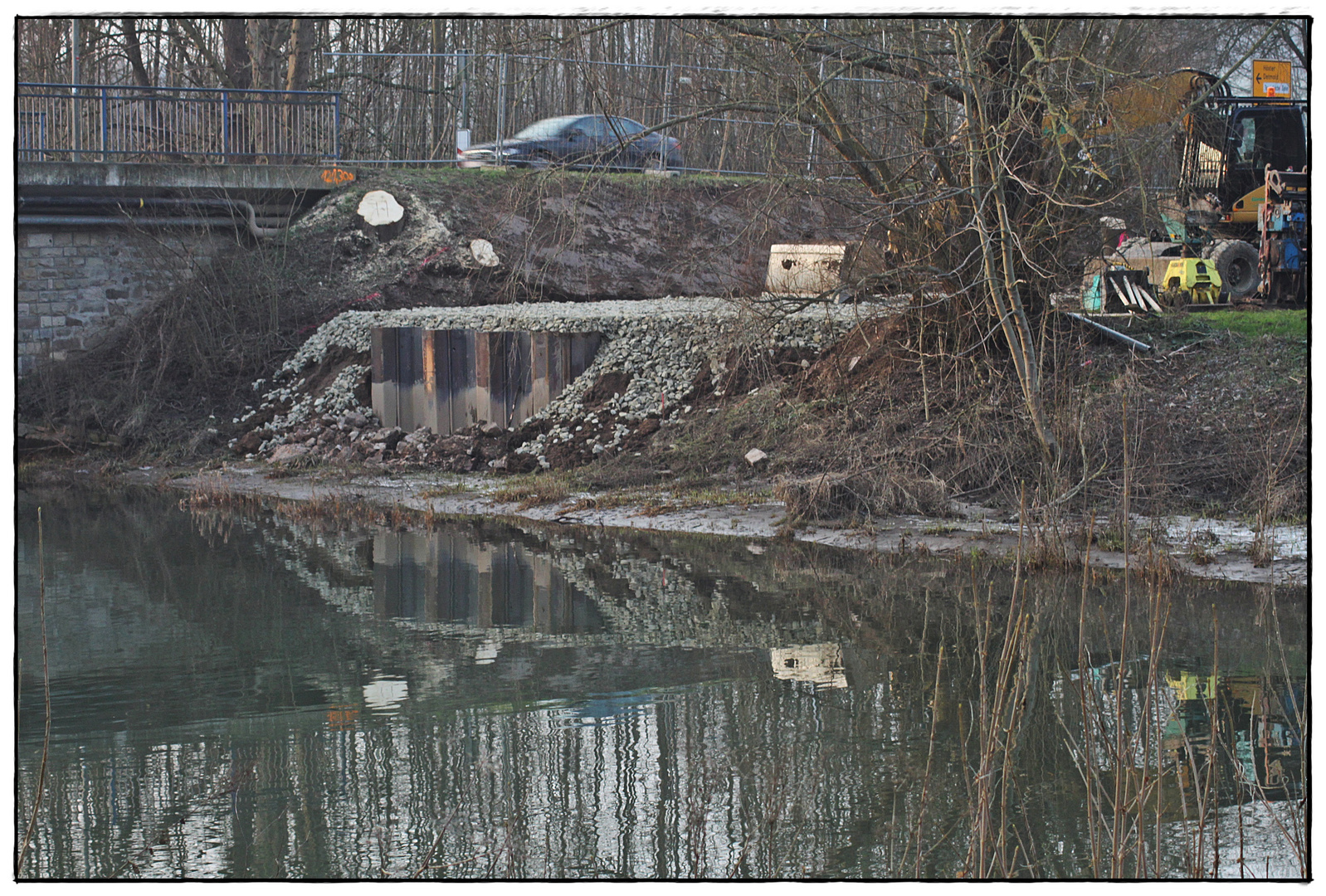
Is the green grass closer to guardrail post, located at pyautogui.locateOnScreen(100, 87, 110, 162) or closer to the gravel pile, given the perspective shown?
the gravel pile

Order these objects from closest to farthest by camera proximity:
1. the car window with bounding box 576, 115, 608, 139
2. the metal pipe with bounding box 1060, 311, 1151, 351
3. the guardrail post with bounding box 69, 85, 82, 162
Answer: the metal pipe with bounding box 1060, 311, 1151, 351
the guardrail post with bounding box 69, 85, 82, 162
the car window with bounding box 576, 115, 608, 139

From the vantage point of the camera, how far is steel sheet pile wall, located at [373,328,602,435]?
1473 centimetres

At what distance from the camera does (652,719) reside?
5.71 meters

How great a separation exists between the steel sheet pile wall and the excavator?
19.6 ft

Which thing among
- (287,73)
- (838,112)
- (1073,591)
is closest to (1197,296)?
(838,112)

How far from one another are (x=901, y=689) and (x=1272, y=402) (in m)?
7.35

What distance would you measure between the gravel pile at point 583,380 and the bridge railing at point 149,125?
495cm

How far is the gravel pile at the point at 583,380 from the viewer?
1360 centimetres

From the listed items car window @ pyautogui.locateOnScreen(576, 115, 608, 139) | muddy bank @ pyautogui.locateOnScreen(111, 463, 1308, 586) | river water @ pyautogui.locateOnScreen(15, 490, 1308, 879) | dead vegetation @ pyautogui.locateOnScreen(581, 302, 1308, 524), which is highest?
car window @ pyautogui.locateOnScreen(576, 115, 608, 139)

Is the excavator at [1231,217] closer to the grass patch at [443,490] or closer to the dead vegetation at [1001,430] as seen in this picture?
the dead vegetation at [1001,430]

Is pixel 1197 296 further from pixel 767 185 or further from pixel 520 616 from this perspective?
pixel 520 616

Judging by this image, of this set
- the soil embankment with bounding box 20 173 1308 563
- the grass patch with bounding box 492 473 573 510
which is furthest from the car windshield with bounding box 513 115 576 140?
the grass patch with bounding box 492 473 573 510

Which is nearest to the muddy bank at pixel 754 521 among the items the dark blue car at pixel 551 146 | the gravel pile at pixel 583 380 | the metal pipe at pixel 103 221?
the gravel pile at pixel 583 380

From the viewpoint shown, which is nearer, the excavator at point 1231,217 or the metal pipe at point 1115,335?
the metal pipe at point 1115,335
